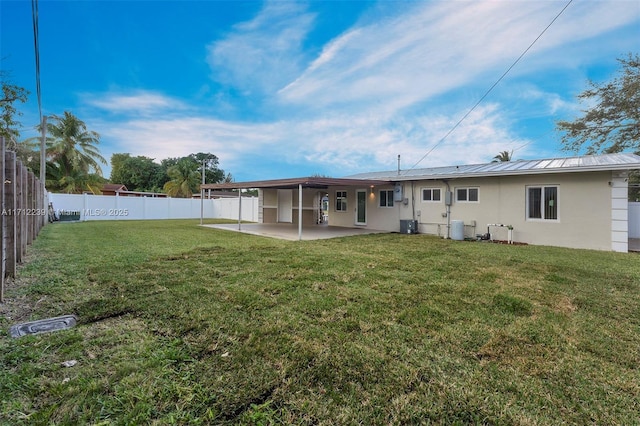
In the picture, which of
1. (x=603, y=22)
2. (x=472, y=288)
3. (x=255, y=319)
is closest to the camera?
(x=255, y=319)

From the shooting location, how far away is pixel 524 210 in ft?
31.1

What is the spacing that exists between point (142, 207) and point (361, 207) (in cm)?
1578

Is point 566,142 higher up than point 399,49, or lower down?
lower down

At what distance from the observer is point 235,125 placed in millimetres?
22156

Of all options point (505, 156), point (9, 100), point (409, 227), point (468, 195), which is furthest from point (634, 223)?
point (9, 100)

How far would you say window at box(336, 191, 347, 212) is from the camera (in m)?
14.9

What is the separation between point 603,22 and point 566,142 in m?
7.67

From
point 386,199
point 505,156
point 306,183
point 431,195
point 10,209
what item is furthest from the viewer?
point 505,156

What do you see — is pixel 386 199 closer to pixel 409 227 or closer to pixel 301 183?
pixel 409 227

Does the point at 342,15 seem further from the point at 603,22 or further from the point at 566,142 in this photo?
the point at 566,142

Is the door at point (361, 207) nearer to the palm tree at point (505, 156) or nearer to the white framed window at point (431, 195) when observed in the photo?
the white framed window at point (431, 195)

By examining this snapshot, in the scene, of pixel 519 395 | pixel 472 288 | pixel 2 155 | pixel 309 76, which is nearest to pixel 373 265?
pixel 472 288

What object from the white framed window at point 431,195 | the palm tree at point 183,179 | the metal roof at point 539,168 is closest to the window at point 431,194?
the white framed window at point 431,195

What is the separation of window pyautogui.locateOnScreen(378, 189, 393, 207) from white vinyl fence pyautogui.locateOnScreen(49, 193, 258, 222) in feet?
34.1
